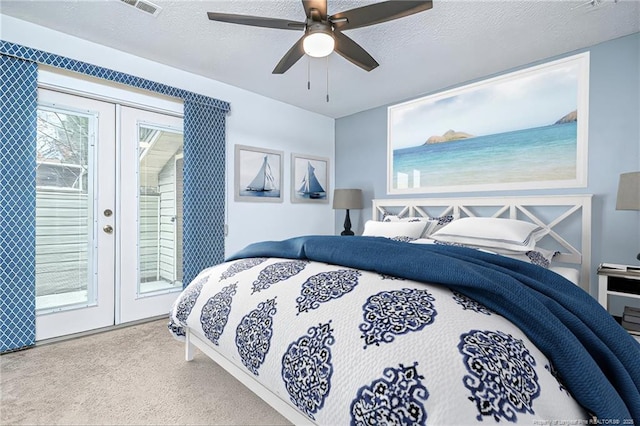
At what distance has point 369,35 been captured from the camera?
8.21 feet

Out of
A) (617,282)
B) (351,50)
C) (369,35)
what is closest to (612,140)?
(617,282)

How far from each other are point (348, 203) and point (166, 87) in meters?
2.49

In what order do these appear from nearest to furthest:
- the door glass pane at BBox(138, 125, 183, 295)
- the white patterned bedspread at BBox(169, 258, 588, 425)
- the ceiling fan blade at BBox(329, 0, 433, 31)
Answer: the white patterned bedspread at BBox(169, 258, 588, 425)
the ceiling fan blade at BBox(329, 0, 433, 31)
the door glass pane at BBox(138, 125, 183, 295)

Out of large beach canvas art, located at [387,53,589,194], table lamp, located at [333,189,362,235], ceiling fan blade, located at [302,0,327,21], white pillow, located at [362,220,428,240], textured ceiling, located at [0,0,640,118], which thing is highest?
textured ceiling, located at [0,0,640,118]

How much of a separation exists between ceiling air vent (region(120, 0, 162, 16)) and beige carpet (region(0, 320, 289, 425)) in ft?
8.37

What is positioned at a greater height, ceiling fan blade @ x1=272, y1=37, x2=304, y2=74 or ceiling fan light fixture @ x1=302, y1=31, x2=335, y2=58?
ceiling fan blade @ x1=272, y1=37, x2=304, y2=74

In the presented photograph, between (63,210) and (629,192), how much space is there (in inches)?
174

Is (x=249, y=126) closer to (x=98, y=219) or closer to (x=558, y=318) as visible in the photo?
(x=98, y=219)

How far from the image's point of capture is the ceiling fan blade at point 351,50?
203cm

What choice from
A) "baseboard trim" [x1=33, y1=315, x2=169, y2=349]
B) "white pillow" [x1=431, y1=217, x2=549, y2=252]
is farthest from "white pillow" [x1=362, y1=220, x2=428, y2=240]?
"baseboard trim" [x1=33, y1=315, x2=169, y2=349]

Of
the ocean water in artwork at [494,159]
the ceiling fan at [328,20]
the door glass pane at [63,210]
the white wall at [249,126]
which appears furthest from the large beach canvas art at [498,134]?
the door glass pane at [63,210]

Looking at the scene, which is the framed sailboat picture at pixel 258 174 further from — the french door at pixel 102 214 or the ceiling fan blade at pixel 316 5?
the ceiling fan blade at pixel 316 5

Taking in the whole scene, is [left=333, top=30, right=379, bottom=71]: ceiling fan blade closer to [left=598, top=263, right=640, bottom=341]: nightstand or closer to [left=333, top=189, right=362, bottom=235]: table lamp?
[left=333, top=189, right=362, bottom=235]: table lamp

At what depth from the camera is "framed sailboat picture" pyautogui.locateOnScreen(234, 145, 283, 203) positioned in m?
3.65
